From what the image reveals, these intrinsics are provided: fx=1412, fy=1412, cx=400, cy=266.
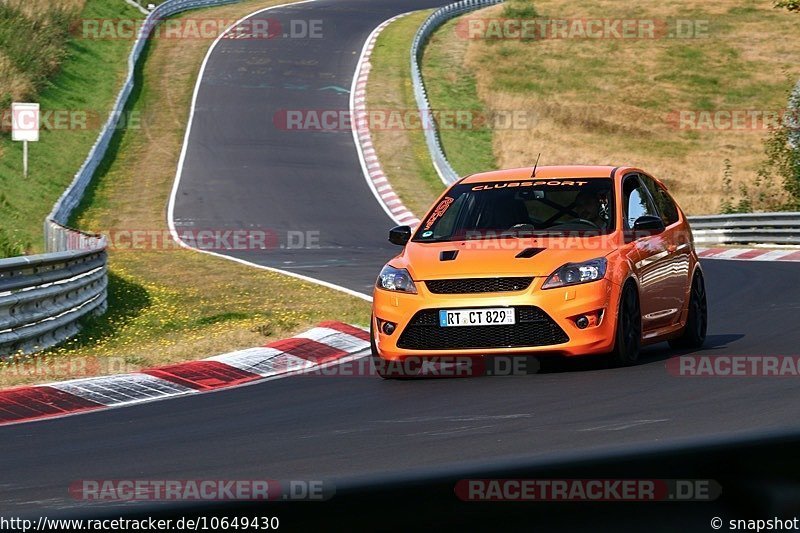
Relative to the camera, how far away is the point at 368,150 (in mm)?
39062

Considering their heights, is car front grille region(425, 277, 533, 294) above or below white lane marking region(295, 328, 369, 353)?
above

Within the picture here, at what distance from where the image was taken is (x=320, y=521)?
2975 mm

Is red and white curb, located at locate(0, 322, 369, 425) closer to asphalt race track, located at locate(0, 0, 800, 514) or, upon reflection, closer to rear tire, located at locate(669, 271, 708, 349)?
asphalt race track, located at locate(0, 0, 800, 514)

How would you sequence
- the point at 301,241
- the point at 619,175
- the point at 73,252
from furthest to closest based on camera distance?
the point at 301,241
the point at 73,252
the point at 619,175

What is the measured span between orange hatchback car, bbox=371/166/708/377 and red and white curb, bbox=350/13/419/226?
18134 millimetres

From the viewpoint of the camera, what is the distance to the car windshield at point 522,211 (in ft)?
35.9

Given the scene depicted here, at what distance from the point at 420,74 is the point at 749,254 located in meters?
24.7

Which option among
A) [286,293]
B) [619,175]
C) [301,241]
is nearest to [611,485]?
[619,175]

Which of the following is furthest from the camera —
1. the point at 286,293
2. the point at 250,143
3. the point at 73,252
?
the point at 250,143

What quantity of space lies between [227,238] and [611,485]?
2572 centimetres

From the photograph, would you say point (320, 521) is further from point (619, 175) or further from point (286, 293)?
point (286, 293)

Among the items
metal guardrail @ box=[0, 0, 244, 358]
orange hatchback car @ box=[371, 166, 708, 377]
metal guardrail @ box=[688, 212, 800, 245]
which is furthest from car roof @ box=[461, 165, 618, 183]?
metal guardrail @ box=[688, 212, 800, 245]

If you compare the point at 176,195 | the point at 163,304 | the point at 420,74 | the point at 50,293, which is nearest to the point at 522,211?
the point at 50,293

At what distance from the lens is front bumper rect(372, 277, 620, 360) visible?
9922mm
